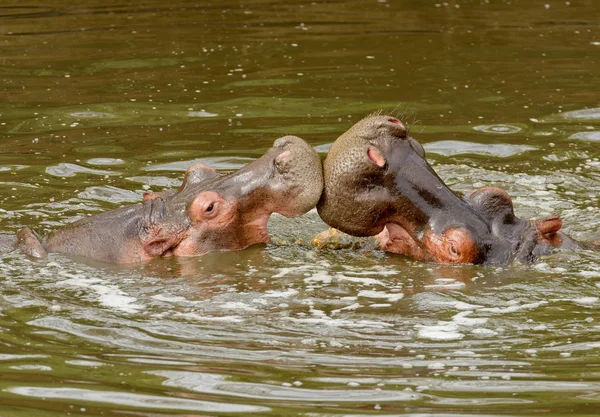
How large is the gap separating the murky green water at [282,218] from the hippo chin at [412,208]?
0.14 m

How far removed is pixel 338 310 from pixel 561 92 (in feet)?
19.1

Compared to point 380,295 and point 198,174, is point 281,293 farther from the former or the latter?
point 198,174

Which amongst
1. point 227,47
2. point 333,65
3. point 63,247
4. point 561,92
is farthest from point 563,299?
point 227,47

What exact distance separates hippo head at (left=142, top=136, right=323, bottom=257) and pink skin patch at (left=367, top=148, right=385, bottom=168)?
351 millimetres

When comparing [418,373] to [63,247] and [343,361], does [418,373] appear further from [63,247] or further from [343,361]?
[63,247]

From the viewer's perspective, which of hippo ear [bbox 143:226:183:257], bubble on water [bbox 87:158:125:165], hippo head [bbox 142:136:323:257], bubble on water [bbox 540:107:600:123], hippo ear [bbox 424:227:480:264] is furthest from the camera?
bubble on water [bbox 540:107:600:123]

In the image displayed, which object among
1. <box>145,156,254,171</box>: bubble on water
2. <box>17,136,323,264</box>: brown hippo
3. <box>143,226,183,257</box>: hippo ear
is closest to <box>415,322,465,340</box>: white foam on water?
<box>17,136,323,264</box>: brown hippo

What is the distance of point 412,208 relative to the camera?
6949mm

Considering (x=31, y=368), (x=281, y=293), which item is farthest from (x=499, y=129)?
(x=31, y=368)

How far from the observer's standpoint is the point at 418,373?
5.63 m

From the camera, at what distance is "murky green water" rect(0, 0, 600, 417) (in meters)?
5.54

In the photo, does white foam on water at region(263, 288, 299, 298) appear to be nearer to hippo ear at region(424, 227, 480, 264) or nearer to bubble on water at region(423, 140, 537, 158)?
hippo ear at region(424, 227, 480, 264)

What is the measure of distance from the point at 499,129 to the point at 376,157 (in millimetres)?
4331

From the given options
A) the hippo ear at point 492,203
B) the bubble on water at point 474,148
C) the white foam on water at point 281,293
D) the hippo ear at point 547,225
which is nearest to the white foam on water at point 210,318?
the white foam on water at point 281,293
